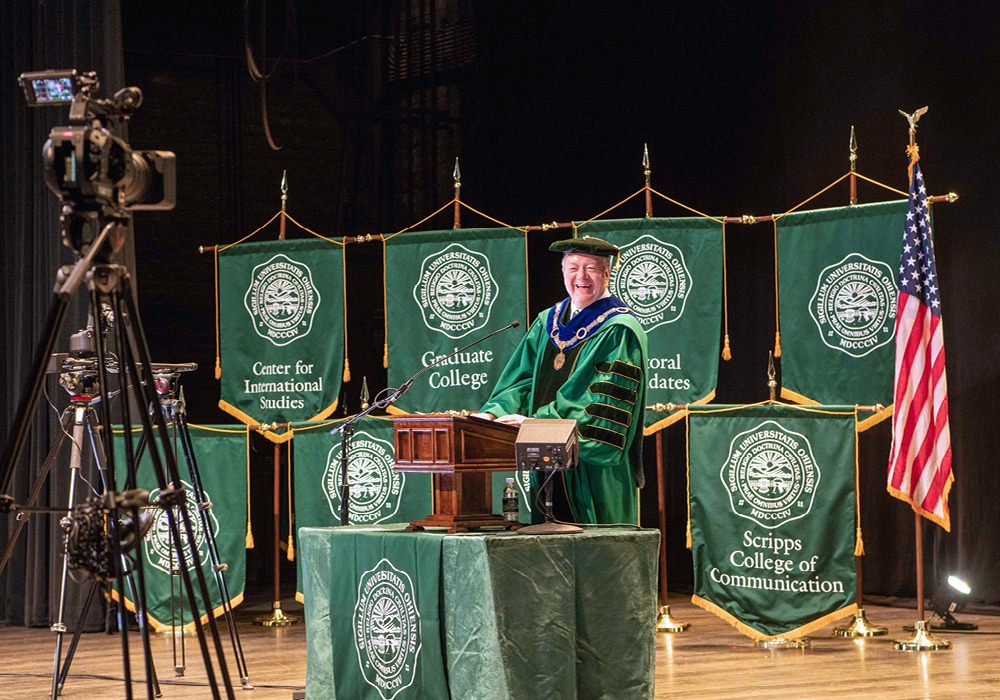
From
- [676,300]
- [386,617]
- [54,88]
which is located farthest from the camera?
[676,300]

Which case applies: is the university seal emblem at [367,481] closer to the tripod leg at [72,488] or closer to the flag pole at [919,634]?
the tripod leg at [72,488]

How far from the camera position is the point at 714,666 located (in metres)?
5.36

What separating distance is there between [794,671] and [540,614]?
6.23ft

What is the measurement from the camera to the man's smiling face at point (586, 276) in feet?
14.9

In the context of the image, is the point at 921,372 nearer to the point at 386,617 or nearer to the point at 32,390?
the point at 386,617

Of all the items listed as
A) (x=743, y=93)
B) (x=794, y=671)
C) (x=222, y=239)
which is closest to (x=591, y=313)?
(x=794, y=671)

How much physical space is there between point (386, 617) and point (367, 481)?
2568 millimetres

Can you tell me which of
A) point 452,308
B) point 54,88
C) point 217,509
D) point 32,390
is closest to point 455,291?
point 452,308

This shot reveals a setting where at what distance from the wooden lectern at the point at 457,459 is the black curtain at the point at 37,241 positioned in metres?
3.48

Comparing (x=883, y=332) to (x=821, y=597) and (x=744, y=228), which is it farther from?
(x=744, y=228)

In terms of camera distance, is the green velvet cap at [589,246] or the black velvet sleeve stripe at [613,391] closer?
the black velvet sleeve stripe at [613,391]

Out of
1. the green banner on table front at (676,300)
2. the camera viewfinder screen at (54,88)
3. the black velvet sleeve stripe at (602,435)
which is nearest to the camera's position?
the camera viewfinder screen at (54,88)

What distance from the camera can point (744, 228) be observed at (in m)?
7.86

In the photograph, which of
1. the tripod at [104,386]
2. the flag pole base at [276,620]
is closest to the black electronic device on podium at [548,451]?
the tripod at [104,386]
